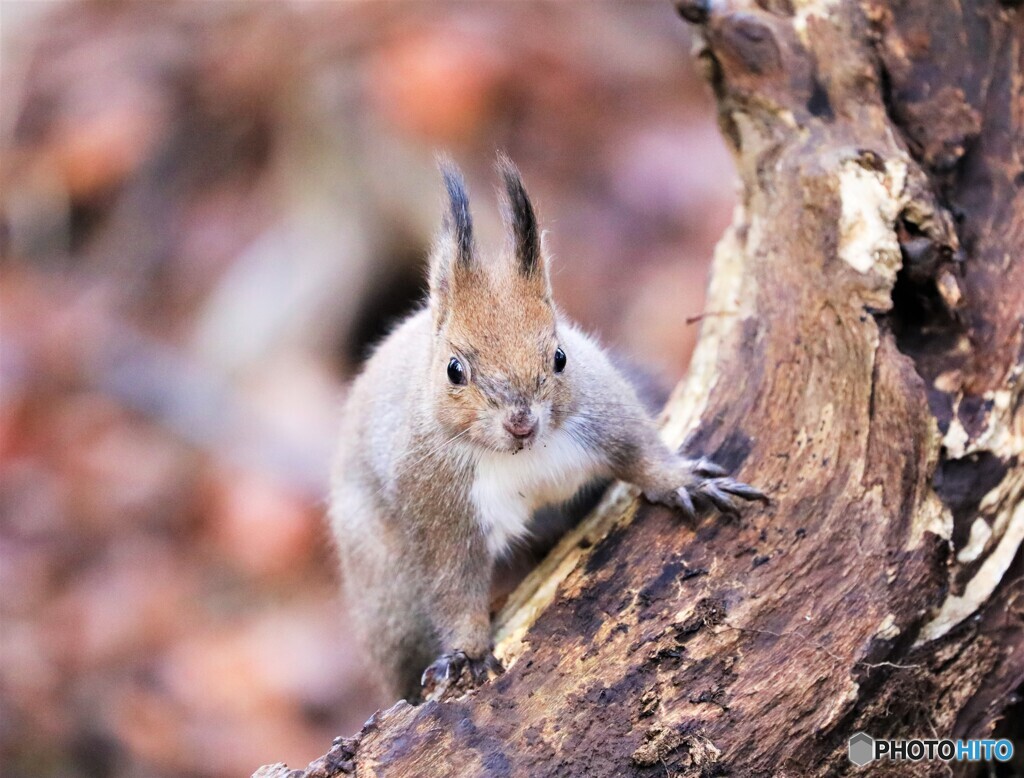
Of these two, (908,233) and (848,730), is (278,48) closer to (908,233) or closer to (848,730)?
(908,233)

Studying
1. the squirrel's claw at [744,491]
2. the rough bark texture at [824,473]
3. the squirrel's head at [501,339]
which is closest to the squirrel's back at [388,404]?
the squirrel's head at [501,339]

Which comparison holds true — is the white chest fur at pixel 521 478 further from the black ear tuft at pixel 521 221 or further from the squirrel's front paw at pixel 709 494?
the black ear tuft at pixel 521 221

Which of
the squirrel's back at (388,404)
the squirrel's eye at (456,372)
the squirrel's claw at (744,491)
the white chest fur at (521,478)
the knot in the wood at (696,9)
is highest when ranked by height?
the knot in the wood at (696,9)

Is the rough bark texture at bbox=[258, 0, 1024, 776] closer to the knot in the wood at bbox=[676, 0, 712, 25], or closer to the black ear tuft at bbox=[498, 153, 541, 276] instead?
the knot in the wood at bbox=[676, 0, 712, 25]

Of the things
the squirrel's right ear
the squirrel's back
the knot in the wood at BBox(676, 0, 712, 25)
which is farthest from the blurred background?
the squirrel's right ear

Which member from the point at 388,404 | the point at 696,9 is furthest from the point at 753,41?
the point at 388,404

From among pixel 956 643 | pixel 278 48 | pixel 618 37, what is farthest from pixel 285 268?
pixel 956 643

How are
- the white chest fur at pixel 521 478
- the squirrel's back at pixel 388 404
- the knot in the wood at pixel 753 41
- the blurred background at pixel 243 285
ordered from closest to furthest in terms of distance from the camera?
the white chest fur at pixel 521 478 < the squirrel's back at pixel 388 404 < the knot in the wood at pixel 753 41 < the blurred background at pixel 243 285
